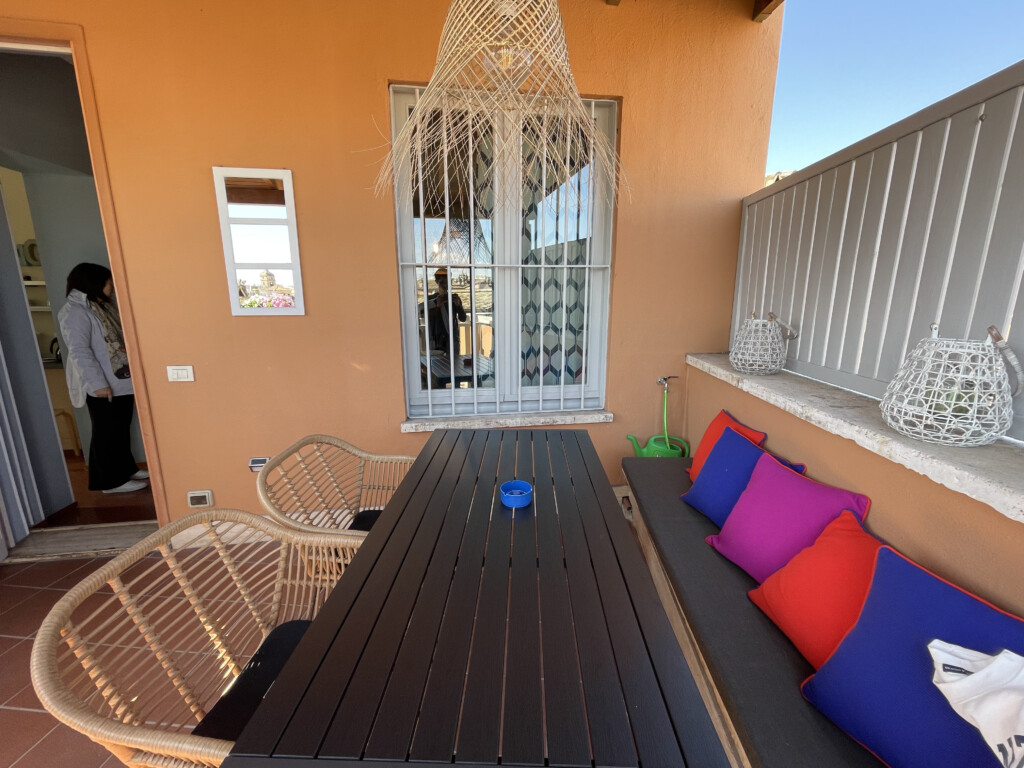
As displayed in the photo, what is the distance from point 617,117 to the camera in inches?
94.8

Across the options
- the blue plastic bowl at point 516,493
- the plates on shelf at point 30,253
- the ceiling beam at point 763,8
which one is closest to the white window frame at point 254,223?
the blue plastic bowl at point 516,493

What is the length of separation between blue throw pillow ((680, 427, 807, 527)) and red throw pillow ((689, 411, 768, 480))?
82 millimetres

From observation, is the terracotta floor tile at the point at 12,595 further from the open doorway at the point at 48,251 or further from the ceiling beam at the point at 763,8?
the ceiling beam at the point at 763,8

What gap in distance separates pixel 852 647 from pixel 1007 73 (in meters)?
1.62

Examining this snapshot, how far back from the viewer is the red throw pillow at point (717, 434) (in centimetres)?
203

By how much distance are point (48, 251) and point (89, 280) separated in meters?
0.84

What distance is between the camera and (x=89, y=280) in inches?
107

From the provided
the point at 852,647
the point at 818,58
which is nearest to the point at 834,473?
the point at 852,647

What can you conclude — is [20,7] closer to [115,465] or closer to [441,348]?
[441,348]

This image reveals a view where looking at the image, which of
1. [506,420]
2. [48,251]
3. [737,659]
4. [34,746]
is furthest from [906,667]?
[48,251]

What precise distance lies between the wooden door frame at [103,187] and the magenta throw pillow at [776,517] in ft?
9.59

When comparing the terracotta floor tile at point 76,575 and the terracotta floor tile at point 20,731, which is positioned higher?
the terracotta floor tile at point 76,575

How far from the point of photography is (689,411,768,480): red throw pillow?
79.8 inches

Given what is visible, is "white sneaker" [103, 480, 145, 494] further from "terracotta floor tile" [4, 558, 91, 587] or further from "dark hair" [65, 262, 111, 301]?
"dark hair" [65, 262, 111, 301]
